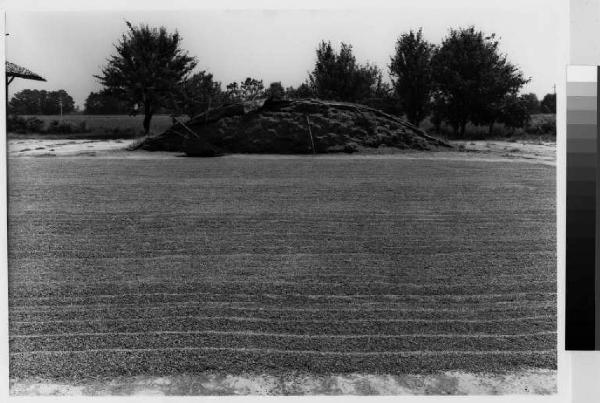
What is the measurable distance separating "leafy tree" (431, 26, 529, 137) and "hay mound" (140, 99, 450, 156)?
0.40 metres

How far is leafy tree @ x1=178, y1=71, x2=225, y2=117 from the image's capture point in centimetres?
573

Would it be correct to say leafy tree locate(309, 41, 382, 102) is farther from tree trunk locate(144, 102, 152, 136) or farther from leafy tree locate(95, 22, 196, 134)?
tree trunk locate(144, 102, 152, 136)

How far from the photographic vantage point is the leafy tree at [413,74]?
211 inches

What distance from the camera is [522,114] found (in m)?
5.64

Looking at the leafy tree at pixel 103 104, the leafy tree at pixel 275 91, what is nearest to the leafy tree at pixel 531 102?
the leafy tree at pixel 275 91

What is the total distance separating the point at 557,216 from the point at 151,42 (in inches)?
154

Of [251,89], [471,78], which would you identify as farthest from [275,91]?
[471,78]

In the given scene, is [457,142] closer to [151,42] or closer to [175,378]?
[151,42]

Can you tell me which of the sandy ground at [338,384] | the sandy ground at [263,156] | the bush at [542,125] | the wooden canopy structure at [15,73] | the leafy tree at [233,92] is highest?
the wooden canopy structure at [15,73]

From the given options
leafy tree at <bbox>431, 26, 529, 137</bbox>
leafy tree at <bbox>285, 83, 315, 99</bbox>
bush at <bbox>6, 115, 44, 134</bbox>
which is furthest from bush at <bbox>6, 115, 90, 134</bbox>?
leafy tree at <bbox>431, 26, 529, 137</bbox>

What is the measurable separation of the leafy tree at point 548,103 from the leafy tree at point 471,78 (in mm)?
291

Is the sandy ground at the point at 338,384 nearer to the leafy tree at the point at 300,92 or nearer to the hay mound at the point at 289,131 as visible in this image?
the hay mound at the point at 289,131

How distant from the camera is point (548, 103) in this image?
5109mm

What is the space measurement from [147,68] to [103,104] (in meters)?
0.60
